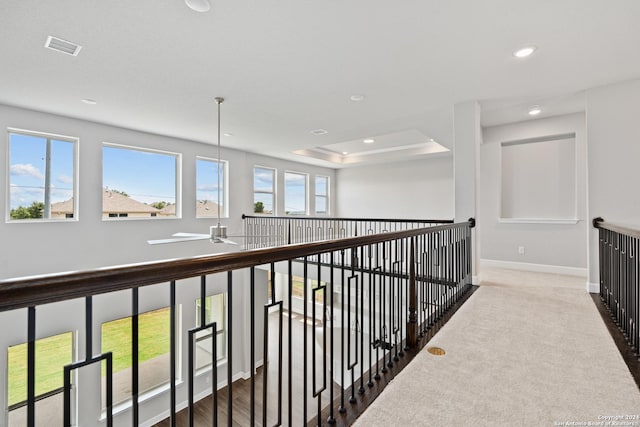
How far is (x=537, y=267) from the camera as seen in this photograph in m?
5.08

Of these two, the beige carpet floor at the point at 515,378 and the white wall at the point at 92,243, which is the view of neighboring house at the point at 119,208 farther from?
the beige carpet floor at the point at 515,378

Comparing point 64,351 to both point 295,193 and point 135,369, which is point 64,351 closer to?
point 135,369

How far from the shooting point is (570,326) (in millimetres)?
2654

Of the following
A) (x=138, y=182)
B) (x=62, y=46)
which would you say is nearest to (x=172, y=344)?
(x=62, y=46)

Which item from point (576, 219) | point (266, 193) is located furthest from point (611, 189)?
point (266, 193)

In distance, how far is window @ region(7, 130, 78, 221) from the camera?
425 centimetres

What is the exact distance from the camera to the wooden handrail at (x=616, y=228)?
6.81ft

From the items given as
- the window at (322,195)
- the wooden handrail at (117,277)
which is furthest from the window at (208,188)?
the wooden handrail at (117,277)

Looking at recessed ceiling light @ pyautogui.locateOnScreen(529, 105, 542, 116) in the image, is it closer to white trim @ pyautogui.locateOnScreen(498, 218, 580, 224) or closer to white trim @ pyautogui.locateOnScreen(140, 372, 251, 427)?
white trim @ pyautogui.locateOnScreen(498, 218, 580, 224)

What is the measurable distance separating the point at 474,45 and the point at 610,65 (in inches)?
63.5

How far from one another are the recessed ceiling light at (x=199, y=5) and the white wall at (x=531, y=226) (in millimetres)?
4202

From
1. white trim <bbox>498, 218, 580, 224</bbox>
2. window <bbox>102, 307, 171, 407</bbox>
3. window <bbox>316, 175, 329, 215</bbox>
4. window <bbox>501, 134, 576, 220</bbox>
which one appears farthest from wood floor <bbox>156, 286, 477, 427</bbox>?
window <bbox>316, 175, 329, 215</bbox>

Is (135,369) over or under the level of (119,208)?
under

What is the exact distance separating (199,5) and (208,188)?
490cm
